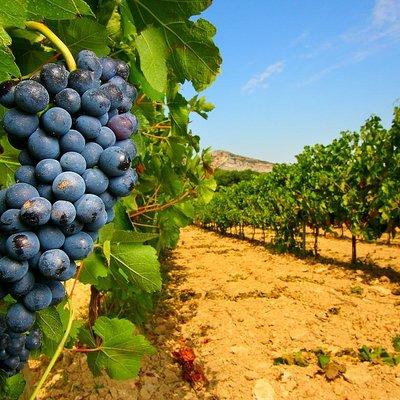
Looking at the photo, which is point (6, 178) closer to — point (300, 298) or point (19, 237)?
point (19, 237)

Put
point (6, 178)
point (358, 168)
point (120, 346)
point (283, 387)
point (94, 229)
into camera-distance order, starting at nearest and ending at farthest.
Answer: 1. point (94, 229)
2. point (6, 178)
3. point (120, 346)
4. point (283, 387)
5. point (358, 168)

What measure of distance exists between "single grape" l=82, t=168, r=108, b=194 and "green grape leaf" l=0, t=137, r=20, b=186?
55 centimetres

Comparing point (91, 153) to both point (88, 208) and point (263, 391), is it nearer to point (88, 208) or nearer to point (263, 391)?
point (88, 208)

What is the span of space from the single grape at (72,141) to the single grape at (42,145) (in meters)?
0.02

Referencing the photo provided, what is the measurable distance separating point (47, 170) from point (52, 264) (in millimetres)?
208

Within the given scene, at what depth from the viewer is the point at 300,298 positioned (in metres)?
9.01

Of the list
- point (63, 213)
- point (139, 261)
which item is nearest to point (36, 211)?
point (63, 213)

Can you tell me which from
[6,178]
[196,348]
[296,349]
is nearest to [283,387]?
[296,349]

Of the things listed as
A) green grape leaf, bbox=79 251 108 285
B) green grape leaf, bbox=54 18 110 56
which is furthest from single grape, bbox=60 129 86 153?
green grape leaf, bbox=79 251 108 285

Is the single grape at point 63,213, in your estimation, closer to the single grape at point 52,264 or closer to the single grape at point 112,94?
the single grape at point 52,264

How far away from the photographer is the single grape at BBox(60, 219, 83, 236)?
37.8 inches

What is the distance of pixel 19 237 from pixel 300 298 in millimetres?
8730

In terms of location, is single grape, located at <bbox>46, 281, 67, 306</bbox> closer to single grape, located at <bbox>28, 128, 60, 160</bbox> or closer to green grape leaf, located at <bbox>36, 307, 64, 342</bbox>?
green grape leaf, located at <bbox>36, 307, 64, 342</bbox>

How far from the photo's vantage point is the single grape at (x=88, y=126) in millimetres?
964
